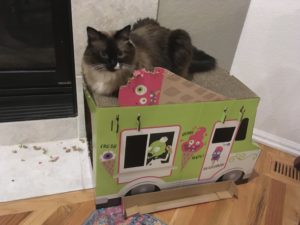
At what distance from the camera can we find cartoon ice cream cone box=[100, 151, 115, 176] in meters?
0.91

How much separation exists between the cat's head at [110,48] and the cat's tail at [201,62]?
1.25 ft

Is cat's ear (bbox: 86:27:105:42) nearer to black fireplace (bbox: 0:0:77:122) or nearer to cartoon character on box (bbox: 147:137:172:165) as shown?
black fireplace (bbox: 0:0:77:122)

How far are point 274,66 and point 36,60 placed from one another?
1.09m

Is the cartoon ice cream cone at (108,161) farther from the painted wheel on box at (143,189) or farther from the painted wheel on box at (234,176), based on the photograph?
the painted wheel on box at (234,176)

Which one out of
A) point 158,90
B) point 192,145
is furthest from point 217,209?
point 158,90

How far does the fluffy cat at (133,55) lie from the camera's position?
34.2 inches

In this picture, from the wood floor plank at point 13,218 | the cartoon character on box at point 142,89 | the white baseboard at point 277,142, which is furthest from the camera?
the white baseboard at point 277,142

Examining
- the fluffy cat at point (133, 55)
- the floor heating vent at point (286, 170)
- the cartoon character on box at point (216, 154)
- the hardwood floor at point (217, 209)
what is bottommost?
the hardwood floor at point (217, 209)

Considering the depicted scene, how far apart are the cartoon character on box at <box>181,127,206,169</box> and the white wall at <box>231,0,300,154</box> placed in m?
0.58

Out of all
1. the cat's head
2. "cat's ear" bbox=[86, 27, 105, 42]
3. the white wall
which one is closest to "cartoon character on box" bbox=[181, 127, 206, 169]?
the cat's head

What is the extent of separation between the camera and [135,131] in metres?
0.90

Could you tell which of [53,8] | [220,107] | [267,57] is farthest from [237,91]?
[53,8]

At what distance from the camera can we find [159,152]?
38.3 inches

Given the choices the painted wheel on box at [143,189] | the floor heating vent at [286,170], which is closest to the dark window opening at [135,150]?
the painted wheel on box at [143,189]
